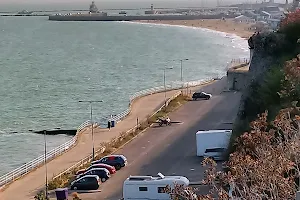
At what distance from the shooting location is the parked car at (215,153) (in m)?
19.3

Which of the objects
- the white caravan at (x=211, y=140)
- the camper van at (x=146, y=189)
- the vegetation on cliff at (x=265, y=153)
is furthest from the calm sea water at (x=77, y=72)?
the vegetation on cliff at (x=265, y=153)

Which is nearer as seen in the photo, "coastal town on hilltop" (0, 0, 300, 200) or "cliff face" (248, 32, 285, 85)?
"coastal town on hilltop" (0, 0, 300, 200)

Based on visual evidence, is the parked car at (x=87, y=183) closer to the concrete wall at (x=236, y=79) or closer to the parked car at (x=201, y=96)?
the parked car at (x=201, y=96)

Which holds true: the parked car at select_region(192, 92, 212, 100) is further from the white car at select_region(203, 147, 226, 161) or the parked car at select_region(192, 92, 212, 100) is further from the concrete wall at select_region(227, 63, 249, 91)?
the white car at select_region(203, 147, 226, 161)

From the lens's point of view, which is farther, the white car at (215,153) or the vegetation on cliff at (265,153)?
the white car at (215,153)

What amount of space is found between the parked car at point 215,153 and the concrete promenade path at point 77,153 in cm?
497

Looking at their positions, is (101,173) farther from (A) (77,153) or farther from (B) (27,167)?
(A) (77,153)

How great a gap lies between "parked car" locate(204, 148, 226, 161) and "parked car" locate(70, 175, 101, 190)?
12.4ft

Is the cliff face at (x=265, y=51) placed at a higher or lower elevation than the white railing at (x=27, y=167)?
higher

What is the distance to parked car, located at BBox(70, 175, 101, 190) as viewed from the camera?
1775cm

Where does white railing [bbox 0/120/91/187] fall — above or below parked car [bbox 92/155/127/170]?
below

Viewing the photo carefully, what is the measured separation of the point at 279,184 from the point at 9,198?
12.8m

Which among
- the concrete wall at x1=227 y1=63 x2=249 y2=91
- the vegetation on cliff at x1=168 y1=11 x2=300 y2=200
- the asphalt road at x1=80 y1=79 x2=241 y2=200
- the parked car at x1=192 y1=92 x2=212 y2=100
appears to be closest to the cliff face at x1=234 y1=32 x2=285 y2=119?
the vegetation on cliff at x1=168 y1=11 x2=300 y2=200

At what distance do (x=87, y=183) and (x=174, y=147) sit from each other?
5393 millimetres
